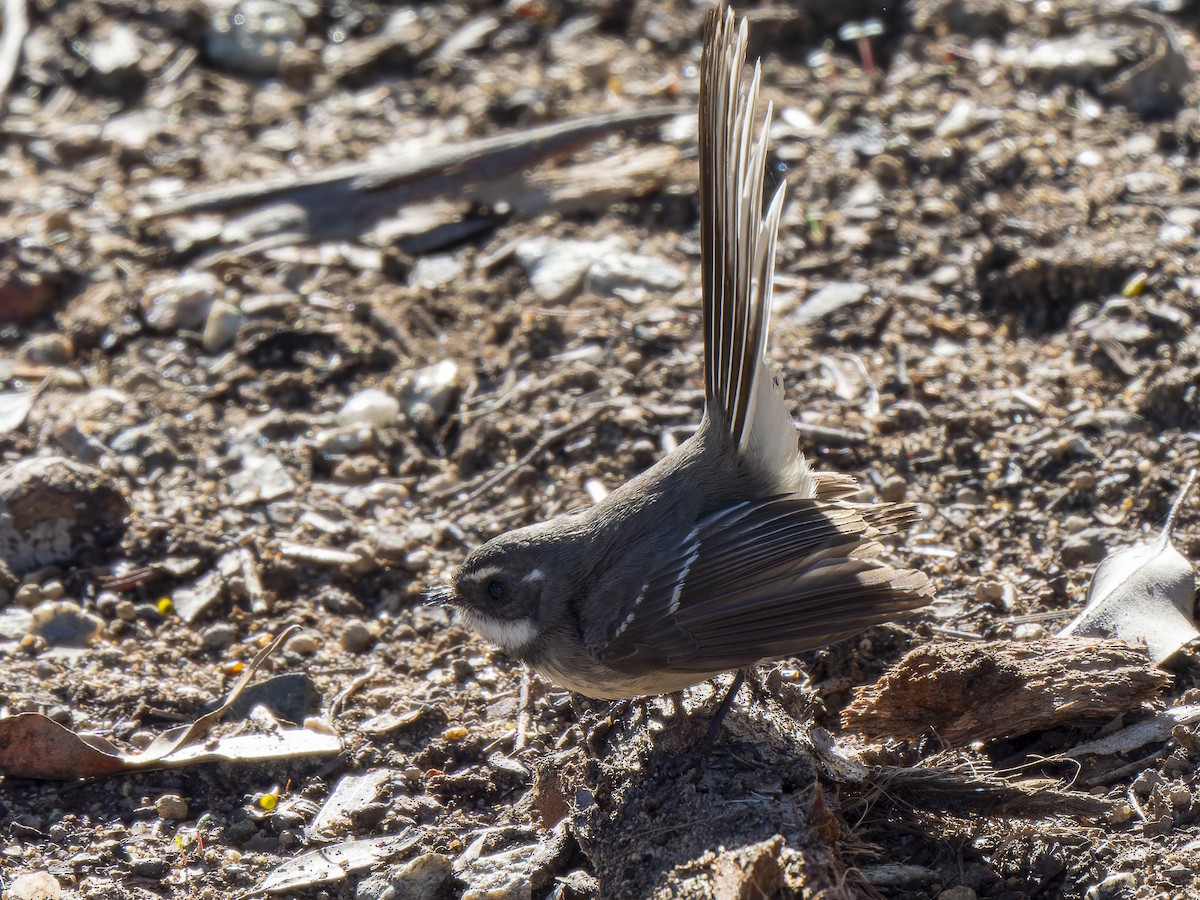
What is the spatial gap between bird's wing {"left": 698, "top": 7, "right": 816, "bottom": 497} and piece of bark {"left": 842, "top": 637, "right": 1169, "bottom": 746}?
75 centimetres

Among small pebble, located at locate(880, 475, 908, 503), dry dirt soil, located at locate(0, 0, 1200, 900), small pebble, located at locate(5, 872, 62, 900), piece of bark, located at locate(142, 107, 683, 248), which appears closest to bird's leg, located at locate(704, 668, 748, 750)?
dry dirt soil, located at locate(0, 0, 1200, 900)

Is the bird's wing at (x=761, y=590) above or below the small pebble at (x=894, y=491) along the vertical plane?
above

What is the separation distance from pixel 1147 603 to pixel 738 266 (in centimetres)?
172

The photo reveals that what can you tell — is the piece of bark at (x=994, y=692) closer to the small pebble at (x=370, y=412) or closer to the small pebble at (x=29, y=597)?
the small pebble at (x=370, y=412)

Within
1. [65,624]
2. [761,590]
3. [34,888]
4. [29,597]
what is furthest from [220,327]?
[761,590]

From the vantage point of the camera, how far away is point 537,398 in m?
5.71

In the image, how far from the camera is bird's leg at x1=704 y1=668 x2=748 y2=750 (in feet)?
12.1

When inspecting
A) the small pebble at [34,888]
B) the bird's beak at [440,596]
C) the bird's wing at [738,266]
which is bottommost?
the small pebble at [34,888]

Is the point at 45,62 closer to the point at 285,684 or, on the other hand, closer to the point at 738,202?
the point at 285,684

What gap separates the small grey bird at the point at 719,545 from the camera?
362 centimetres

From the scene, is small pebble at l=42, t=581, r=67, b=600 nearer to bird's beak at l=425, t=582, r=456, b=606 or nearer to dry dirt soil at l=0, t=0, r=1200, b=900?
dry dirt soil at l=0, t=0, r=1200, b=900

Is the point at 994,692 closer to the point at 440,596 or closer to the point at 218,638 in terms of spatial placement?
the point at 440,596

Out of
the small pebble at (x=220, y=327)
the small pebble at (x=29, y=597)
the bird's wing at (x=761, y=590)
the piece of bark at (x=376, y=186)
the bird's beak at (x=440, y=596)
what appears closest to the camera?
the bird's wing at (x=761, y=590)

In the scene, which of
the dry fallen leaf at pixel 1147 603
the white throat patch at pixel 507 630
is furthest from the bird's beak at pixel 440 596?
the dry fallen leaf at pixel 1147 603
